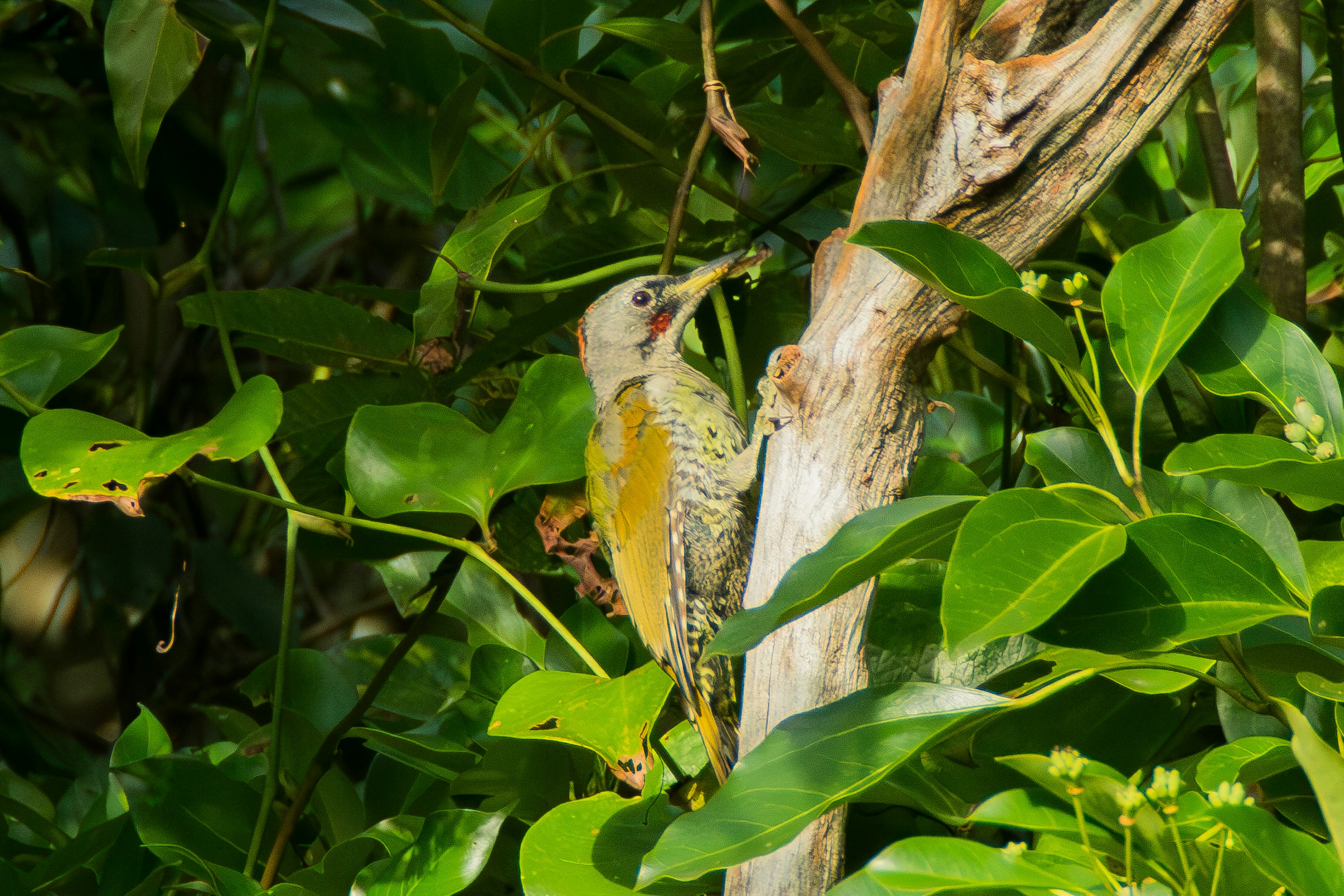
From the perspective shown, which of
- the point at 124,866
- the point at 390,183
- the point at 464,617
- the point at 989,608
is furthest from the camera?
the point at 390,183

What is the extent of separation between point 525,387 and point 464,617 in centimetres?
40

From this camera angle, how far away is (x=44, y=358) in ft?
3.84

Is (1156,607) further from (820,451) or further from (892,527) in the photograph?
(820,451)

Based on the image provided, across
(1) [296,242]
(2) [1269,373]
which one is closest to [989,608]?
(2) [1269,373]

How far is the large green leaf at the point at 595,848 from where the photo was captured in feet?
2.68

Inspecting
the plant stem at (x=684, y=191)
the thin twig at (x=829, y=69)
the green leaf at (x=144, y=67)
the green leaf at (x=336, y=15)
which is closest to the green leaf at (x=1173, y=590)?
the thin twig at (x=829, y=69)

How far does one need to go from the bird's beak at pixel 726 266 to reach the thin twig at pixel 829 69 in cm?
36

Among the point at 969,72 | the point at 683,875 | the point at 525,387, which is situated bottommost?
the point at 683,875

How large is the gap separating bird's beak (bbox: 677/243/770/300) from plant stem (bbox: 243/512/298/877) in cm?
63

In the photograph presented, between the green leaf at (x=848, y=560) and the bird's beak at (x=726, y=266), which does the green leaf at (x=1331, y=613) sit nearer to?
the green leaf at (x=848, y=560)

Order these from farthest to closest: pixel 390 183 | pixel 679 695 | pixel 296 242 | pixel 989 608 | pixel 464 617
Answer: pixel 296 242 < pixel 390 183 < pixel 464 617 < pixel 679 695 < pixel 989 608

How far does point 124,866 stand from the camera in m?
1.21

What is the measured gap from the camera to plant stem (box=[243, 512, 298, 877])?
3.66ft

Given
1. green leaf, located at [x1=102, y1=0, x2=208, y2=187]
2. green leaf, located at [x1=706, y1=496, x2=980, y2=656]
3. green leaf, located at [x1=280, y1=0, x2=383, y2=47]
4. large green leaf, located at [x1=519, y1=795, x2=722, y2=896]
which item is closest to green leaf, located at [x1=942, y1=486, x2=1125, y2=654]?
green leaf, located at [x1=706, y1=496, x2=980, y2=656]
